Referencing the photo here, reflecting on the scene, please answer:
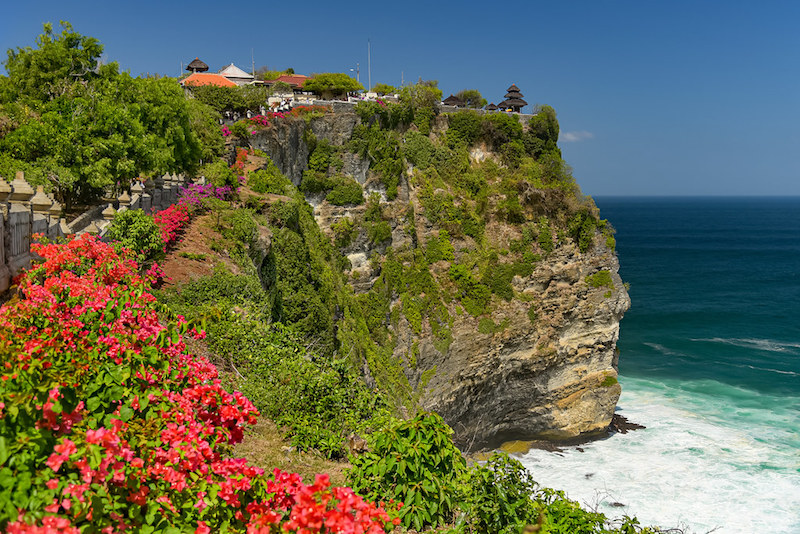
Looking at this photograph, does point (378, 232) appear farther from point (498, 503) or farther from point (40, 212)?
point (498, 503)

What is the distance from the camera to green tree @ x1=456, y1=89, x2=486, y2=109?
49594mm

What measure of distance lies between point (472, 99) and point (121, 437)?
1929 inches

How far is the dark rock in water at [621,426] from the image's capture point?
4244 cm

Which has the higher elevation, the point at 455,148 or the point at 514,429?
the point at 455,148

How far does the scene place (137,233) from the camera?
16.1 meters

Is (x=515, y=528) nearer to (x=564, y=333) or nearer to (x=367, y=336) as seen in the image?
(x=367, y=336)

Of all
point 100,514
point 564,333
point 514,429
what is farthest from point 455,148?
point 100,514

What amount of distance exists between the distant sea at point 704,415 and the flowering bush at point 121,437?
8773 millimetres

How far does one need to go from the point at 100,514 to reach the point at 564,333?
133 feet

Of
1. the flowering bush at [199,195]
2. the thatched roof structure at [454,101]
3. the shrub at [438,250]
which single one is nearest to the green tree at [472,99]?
the thatched roof structure at [454,101]

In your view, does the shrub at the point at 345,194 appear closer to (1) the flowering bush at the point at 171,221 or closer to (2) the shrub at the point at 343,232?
(2) the shrub at the point at 343,232

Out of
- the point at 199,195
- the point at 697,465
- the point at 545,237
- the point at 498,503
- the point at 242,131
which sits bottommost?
the point at 697,465

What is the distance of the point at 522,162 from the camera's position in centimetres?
4497

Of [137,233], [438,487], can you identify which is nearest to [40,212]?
[137,233]
